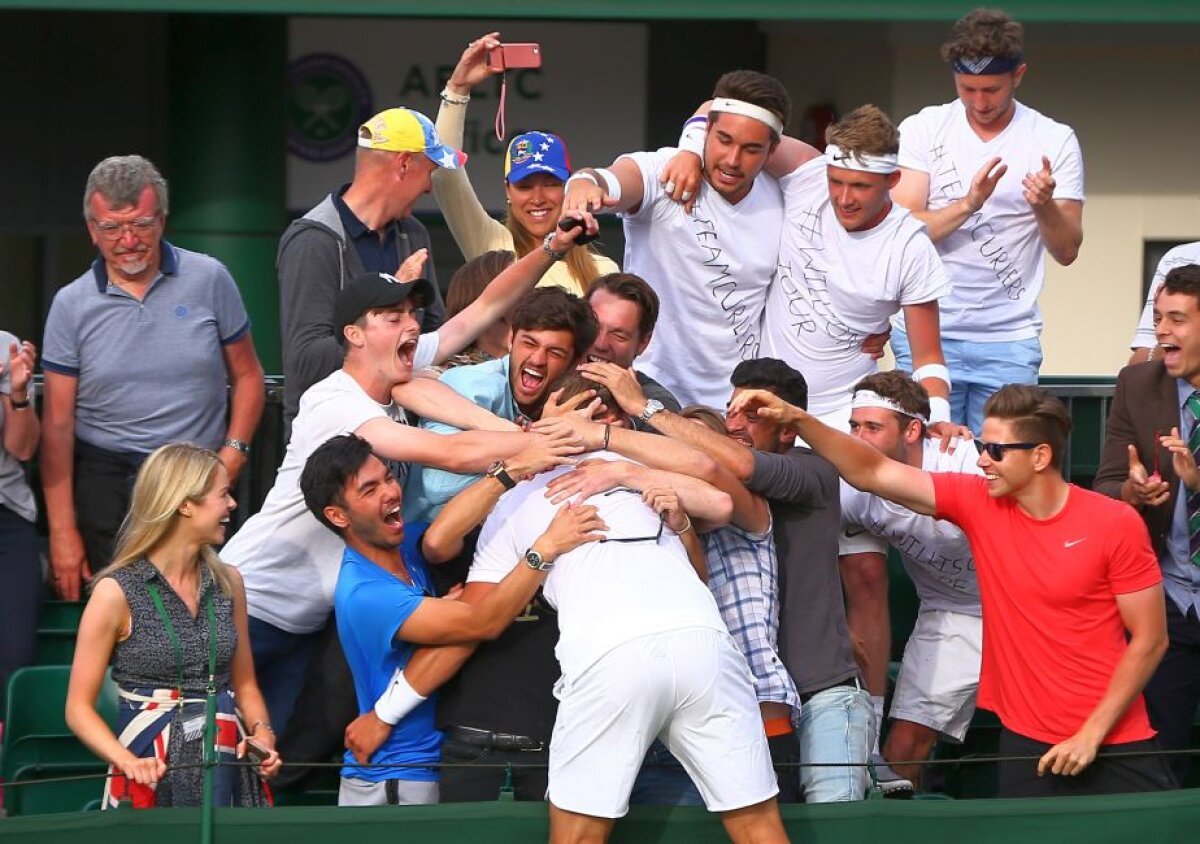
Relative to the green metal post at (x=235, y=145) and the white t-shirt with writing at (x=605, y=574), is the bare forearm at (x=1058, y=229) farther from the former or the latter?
the green metal post at (x=235, y=145)

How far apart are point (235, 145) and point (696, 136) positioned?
4882mm

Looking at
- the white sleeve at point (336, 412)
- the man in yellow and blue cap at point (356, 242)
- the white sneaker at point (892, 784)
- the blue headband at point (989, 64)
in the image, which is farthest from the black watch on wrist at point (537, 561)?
the blue headband at point (989, 64)

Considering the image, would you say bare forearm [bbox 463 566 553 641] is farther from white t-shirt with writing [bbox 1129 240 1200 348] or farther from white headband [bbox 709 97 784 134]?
white t-shirt with writing [bbox 1129 240 1200 348]

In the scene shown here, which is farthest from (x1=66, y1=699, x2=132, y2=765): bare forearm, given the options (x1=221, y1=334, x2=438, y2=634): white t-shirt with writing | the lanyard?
(x1=221, y1=334, x2=438, y2=634): white t-shirt with writing

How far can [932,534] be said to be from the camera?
6.41 meters

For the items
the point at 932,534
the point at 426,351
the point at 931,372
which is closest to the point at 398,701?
the point at 426,351

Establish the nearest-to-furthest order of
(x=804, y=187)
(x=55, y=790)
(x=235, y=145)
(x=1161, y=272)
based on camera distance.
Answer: (x=55, y=790), (x=804, y=187), (x=1161, y=272), (x=235, y=145)

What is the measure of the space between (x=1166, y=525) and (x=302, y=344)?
9.11 ft

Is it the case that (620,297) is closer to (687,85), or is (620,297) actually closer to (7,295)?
(687,85)

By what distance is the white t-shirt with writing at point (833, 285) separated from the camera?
257 inches

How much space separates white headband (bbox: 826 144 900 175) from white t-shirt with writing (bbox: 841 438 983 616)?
0.87 meters

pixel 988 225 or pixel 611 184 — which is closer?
pixel 611 184

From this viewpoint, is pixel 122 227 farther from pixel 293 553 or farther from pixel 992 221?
pixel 992 221

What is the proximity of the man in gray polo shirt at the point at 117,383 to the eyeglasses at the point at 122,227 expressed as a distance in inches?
0.7
